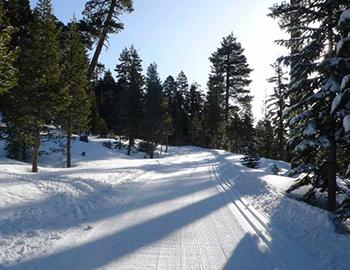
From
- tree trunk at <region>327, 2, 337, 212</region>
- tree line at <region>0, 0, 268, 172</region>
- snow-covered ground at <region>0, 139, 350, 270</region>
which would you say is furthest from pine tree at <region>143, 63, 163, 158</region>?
tree trunk at <region>327, 2, 337, 212</region>

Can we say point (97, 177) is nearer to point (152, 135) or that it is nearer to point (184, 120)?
point (152, 135)

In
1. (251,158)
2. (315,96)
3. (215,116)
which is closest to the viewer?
(315,96)

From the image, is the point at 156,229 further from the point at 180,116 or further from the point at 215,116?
the point at 180,116

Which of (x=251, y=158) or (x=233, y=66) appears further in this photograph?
(x=233, y=66)

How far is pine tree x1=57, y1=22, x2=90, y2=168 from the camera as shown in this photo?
23922 mm

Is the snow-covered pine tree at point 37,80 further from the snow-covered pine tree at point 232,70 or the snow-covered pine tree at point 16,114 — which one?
the snow-covered pine tree at point 232,70

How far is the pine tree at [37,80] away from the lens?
58.6ft

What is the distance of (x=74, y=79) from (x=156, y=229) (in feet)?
57.8

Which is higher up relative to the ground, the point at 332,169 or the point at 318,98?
the point at 318,98

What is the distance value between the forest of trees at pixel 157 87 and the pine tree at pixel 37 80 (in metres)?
0.05

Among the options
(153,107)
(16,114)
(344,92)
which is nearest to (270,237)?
(344,92)

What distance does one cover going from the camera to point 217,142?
68625 mm

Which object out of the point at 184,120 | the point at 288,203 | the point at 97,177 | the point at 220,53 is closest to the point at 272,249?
the point at 288,203

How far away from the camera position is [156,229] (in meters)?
8.46
